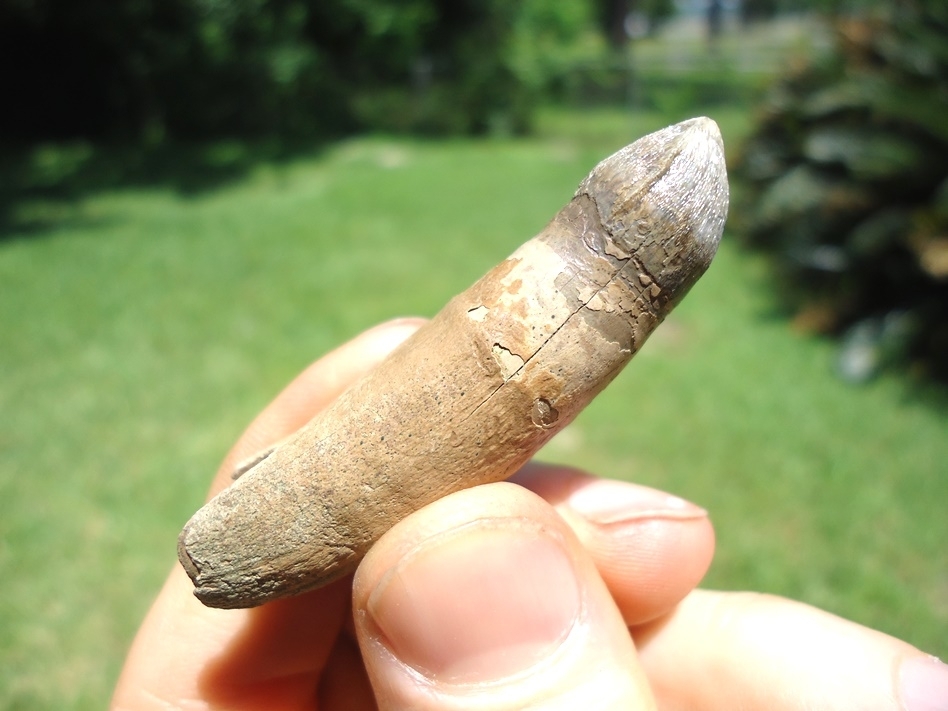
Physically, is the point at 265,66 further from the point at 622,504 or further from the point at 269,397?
the point at 622,504

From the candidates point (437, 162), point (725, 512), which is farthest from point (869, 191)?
point (437, 162)

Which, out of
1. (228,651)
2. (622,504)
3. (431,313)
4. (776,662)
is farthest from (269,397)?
(776,662)

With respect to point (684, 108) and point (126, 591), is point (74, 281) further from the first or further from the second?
point (684, 108)

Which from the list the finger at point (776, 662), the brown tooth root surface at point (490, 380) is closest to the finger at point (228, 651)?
the brown tooth root surface at point (490, 380)

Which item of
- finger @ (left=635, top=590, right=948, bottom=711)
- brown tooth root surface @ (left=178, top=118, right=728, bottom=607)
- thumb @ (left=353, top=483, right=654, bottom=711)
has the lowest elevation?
finger @ (left=635, top=590, right=948, bottom=711)

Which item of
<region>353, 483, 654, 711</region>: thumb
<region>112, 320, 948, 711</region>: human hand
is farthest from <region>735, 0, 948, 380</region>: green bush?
<region>353, 483, 654, 711</region>: thumb

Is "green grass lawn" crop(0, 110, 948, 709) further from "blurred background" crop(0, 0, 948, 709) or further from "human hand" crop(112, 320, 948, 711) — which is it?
"human hand" crop(112, 320, 948, 711)

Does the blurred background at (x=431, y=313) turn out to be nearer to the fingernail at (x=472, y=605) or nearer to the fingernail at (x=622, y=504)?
the fingernail at (x=622, y=504)
